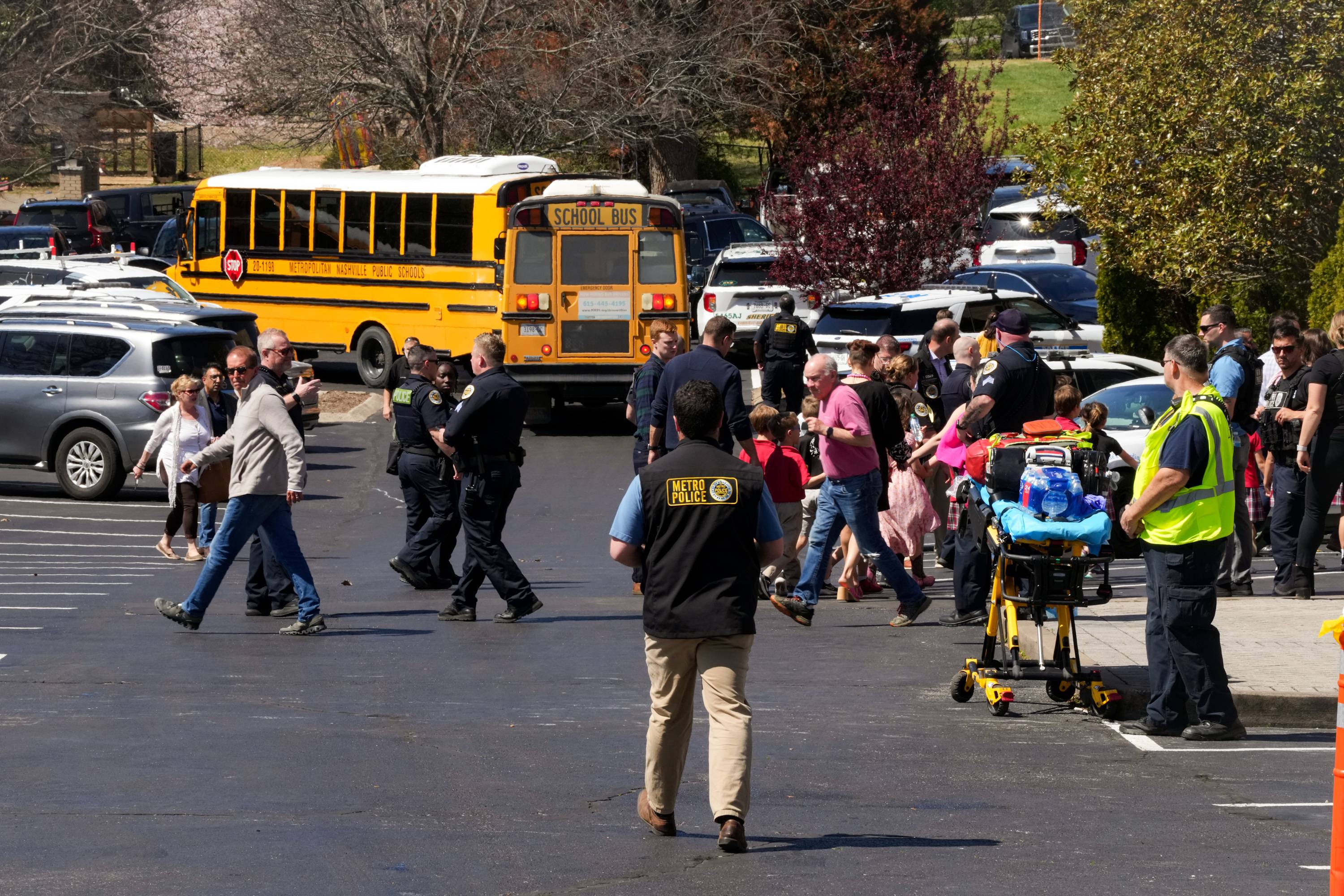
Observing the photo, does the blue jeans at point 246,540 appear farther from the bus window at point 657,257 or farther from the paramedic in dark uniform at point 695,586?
the bus window at point 657,257

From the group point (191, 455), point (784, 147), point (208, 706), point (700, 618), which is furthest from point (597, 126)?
point (700, 618)

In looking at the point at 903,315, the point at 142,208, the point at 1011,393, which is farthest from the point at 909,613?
the point at 142,208

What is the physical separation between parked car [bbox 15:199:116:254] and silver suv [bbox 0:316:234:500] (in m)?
26.1

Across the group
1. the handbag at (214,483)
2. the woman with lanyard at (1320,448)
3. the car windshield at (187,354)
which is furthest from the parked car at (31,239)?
the woman with lanyard at (1320,448)

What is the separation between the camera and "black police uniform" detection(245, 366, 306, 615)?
12180mm

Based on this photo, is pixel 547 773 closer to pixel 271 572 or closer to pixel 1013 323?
pixel 1013 323

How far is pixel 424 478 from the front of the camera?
13336 millimetres

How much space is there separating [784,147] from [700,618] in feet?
115

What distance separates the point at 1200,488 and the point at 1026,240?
2542 cm

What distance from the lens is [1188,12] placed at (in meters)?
20.2

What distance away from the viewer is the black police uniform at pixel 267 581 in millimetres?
12180

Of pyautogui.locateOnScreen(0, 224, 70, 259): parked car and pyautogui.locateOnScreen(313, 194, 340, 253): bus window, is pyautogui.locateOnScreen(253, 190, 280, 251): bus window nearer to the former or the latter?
pyautogui.locateOnScreen(313, 194, 340, 253): bus window

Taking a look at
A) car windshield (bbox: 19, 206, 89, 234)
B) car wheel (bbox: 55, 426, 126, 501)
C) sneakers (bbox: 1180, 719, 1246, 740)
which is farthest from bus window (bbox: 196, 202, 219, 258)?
sneakers (bbox: 1180, 719, 1246, 740)

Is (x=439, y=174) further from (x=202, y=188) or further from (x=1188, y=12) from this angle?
(x=1188, y=12)
